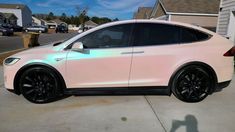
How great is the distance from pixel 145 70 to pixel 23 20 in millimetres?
76162

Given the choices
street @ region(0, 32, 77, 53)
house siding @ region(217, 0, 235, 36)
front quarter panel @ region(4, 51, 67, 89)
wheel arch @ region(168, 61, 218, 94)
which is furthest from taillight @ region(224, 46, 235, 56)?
street @ region(0, 32, 77, 53)

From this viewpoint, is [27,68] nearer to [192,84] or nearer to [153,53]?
[153,53]

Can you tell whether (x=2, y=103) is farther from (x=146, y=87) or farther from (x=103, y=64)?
(x=146, y=87)

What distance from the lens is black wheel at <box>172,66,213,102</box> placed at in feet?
16.1

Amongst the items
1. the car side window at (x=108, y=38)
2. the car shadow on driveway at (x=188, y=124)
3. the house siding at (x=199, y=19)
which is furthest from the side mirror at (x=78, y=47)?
the house siding at (x=199, y=19)

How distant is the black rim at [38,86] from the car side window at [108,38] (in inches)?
39.1

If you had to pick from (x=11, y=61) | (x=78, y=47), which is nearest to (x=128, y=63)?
(x=78, y=47)

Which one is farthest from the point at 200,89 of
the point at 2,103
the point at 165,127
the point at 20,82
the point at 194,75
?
the point at 2,103

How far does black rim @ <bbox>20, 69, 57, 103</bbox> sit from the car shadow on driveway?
2357 millimetres

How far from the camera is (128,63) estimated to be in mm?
4754

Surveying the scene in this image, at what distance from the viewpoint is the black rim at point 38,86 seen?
15.7ft

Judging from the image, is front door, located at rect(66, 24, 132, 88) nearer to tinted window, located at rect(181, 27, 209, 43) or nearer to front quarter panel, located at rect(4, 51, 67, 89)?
front quarter panel, located at rect(4, 51, 67, 89)

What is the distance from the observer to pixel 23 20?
74000 mm

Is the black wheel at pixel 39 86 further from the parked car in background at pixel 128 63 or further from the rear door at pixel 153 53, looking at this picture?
the rear door at pixel 153 53
